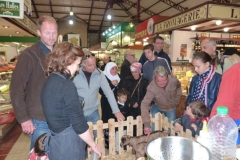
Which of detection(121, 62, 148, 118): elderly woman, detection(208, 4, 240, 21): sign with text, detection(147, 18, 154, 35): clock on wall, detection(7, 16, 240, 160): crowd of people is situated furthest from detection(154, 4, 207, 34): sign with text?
detection(121, 62, 148, 118): elderly woman

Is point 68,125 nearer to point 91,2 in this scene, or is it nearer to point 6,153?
point 6,153

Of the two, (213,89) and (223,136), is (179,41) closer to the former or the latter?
(213,89)

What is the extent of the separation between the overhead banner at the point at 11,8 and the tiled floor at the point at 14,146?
2795mm

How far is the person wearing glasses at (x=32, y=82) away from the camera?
1.98m

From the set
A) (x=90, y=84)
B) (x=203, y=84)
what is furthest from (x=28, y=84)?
(x=203, y=84)

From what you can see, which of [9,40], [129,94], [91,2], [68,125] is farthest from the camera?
[91,2]

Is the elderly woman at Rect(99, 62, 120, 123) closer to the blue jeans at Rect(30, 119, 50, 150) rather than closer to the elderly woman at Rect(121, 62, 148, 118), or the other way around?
the elderly woman at Rect(121, 62, 148, 118)

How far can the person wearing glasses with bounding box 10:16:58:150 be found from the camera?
1983 mm

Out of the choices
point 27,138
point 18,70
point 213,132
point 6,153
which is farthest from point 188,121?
point 27,138

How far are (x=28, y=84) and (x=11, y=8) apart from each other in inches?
140

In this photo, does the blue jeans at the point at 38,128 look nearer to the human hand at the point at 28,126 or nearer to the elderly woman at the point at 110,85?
the human hand at the point at 28,126

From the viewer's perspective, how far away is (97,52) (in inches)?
831

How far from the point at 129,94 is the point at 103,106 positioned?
0.54 meters

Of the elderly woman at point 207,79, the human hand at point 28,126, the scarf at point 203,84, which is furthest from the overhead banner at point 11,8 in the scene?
the scarf at point 203,84
